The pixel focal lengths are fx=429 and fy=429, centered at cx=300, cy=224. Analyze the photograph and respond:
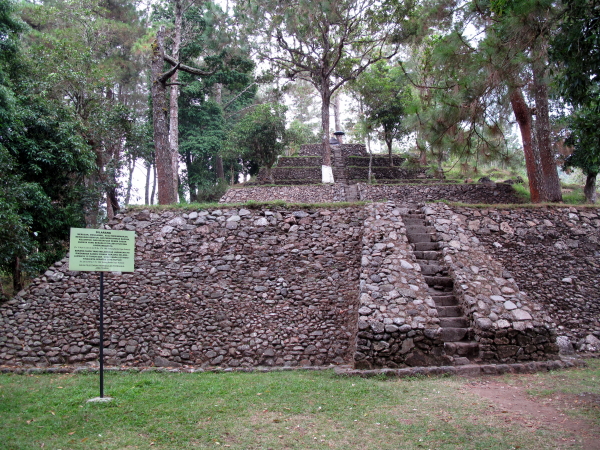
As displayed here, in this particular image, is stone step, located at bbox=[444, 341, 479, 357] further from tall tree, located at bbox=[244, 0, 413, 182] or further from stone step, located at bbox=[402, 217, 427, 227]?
tall tree, located at bbox=[244, 0, 413, 182]

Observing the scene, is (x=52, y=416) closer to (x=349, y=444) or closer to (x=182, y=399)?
(x=182, y=399)

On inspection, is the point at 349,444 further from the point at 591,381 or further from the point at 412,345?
the point at 591,381

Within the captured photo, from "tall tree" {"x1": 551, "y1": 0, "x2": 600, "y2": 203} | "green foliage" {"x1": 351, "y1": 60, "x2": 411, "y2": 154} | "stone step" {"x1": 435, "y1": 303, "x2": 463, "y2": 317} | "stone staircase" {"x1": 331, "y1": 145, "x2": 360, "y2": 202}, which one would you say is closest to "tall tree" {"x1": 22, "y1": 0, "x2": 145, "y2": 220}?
"stone staircase" {"x1": 331, "y1": 145, "x2": 360, "y2": 202}

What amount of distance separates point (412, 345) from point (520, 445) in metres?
2.26

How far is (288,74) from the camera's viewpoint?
17.4 metres

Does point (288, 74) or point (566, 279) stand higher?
point (288, 74)

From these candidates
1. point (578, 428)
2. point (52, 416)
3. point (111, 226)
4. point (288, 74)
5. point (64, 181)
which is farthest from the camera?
point (288, 74)

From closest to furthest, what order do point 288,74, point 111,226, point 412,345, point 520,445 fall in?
point 520,445, point 412,345, point 111,226, point 288,74

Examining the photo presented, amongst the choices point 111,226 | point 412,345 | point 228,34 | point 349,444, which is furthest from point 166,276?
point 228,34

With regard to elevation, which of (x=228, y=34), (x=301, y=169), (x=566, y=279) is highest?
(x=228, y=34)

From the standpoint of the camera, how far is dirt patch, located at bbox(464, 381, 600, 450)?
12.3 feet

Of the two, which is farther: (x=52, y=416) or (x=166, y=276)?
(x=166, y=276)

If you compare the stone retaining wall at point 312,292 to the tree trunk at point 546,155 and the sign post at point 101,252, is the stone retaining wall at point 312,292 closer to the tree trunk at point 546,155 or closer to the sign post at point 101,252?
the tree trunk at point 546,155

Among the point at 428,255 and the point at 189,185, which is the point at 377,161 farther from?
the point at 428,255
